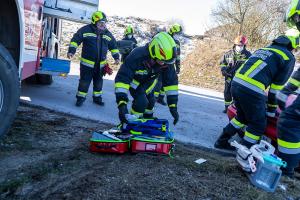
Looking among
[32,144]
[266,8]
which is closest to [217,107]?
[32,144]

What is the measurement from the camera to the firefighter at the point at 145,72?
4.24 metres

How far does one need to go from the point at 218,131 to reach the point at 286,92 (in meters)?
2.24

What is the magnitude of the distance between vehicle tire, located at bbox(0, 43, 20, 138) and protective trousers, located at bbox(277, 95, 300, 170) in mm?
2938

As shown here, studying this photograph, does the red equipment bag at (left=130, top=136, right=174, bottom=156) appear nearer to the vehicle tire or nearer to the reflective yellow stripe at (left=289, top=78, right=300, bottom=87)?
the vehicle tire

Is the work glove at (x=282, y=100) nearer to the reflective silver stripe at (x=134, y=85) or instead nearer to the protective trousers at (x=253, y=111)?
the protective trousers at (x=253, y=111)

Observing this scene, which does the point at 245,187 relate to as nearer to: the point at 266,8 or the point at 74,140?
the point at 74,140

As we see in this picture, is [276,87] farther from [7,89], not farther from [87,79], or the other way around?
[87,79]

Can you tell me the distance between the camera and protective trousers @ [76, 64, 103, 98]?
6.82 m

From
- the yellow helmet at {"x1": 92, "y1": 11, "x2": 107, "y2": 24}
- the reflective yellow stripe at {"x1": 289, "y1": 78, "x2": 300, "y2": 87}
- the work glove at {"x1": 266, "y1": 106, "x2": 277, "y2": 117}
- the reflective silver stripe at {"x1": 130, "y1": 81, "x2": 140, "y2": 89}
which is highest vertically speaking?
the yellow helmet at {"x1": 92, "y1": 11, "x2": 107, "y2": 24}

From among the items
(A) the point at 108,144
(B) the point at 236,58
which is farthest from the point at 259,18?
(A) the point at 108,144

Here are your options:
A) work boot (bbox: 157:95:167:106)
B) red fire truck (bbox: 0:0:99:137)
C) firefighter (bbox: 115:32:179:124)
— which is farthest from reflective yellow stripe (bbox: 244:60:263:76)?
work boot (bbox: 157:95:167:106)

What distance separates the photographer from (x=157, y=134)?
4172mm

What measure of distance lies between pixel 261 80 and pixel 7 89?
2.91 meters

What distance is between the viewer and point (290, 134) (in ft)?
13.4
